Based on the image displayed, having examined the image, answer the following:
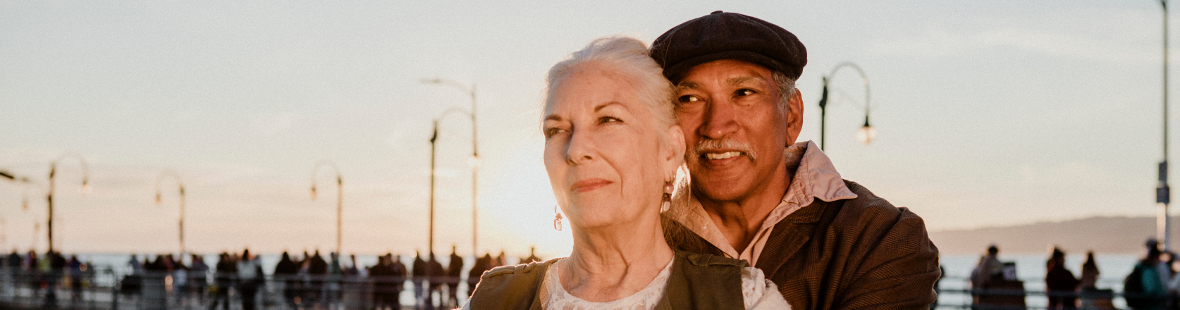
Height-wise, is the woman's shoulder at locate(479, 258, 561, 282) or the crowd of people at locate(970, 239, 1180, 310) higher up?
the woman's shoulder at locate(479, 258, 561, 282)

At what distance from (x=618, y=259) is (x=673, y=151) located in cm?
32

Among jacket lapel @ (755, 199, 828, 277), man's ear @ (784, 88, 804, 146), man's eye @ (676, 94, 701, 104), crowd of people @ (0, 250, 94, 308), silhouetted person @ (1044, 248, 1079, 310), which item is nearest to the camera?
man's eye @ (676, 94, 701, 104)

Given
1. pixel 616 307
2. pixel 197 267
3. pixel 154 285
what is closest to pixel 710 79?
pixel 616 307

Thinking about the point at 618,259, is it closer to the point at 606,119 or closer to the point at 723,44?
the point at 606,119

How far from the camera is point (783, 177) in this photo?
133 inches

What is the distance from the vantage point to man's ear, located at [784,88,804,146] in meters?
3.40

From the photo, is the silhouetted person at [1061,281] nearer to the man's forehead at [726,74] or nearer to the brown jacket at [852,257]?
the brown jacket at [852,257]

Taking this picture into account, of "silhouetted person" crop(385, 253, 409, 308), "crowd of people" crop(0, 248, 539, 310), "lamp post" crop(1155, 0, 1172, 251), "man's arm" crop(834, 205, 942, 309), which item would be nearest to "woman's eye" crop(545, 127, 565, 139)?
"man's arm" crop(834, 205, 942, 309)

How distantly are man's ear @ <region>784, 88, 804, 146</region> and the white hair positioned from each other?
839 millimetres

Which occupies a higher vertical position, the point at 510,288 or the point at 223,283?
the point at 510,288

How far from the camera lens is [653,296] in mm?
2512

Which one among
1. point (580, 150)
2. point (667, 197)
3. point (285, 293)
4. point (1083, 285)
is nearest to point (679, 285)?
point (667, 197)

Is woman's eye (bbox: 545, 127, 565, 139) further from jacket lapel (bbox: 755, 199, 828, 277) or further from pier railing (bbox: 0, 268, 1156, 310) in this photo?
pier railing (bbox: 0, 268, 1156, 310)

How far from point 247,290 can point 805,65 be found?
63.0 ft
